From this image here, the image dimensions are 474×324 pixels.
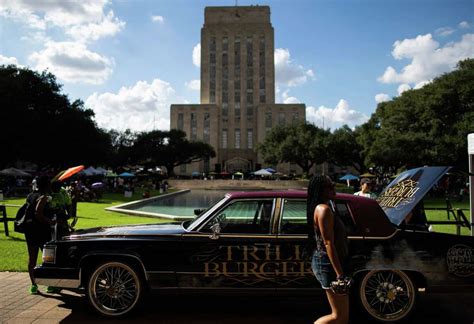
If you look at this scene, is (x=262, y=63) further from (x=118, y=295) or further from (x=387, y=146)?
(x=118, y=295)

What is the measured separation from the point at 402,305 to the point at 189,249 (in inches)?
105

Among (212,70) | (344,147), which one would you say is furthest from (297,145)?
(212,70)

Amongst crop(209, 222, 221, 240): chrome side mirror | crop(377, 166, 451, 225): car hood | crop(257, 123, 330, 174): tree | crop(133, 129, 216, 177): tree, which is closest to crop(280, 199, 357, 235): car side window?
crop(209, 222, 221, 240): chrome side mirror

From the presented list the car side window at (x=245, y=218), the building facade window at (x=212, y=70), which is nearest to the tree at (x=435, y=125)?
the car side window at (x=245, y=218)

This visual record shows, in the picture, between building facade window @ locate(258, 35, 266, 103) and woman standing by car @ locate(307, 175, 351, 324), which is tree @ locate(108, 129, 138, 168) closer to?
building facade window @ locate(258, 35, 266, 103)

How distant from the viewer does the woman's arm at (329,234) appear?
12.0 feet

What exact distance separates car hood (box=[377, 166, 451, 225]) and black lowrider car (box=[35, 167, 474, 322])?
70cm

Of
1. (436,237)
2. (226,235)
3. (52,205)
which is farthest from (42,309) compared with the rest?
(436,237)

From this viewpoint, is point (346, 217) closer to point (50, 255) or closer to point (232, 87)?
point (50, 255)

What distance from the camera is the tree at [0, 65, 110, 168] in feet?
125

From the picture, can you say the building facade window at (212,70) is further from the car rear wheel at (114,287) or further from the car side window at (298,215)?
the car rear wheel at (114,287)

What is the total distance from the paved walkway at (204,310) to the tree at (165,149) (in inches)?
2789

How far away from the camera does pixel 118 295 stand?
5.30 meters

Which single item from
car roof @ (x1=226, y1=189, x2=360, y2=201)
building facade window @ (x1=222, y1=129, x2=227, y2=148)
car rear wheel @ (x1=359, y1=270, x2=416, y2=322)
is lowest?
car rear wheel @ (x1=359, y1=270, x2=416, y2=322)
